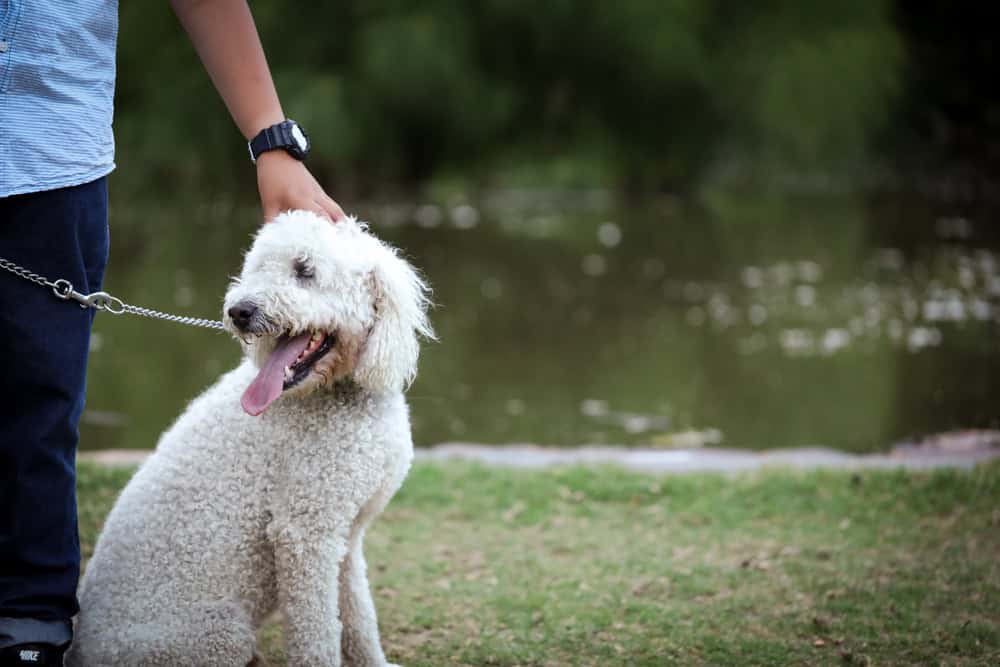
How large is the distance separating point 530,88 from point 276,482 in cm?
2363

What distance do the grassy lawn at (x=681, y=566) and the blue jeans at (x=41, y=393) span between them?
1100mm

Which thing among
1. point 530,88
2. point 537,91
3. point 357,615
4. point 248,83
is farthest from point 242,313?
point 537,91

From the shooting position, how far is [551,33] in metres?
24.9

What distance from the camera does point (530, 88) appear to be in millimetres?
25719

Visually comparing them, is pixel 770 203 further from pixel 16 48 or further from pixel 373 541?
pixel 16 48

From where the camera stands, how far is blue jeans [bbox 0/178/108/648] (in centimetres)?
250

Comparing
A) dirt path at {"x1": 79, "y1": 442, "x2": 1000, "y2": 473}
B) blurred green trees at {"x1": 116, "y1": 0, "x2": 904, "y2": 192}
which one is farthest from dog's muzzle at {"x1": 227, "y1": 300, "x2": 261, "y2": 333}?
blurred green trees at {"x1": 116, "y1": 0, "x2": 904, "y2": 192}

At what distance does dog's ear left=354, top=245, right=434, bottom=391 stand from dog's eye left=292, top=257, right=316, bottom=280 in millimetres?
159

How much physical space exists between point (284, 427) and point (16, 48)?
1072 millimetres

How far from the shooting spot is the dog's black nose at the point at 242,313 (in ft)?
8.66

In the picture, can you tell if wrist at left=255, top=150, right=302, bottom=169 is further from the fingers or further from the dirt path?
the dirt path

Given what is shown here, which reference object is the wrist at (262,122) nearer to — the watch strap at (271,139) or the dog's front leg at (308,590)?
the watch strap at (271,139)

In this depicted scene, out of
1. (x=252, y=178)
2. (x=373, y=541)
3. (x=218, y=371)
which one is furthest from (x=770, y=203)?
(x=373, y=541)

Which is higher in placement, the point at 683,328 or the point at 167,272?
the point at 167,272
